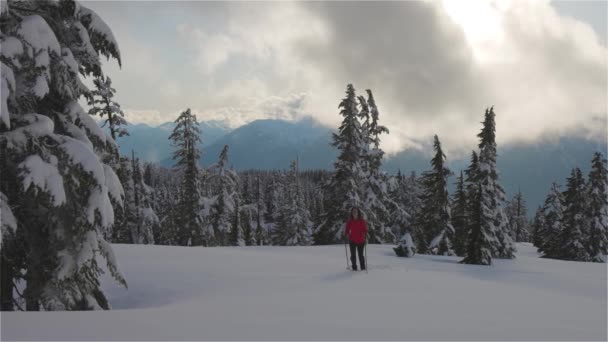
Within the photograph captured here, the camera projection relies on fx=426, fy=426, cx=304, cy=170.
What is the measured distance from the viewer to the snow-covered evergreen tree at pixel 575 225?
41.5 meters

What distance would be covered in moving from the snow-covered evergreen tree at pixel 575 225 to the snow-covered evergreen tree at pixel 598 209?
0.49 meters

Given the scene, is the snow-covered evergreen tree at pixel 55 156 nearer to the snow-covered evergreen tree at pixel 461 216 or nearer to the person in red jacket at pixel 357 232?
the person in red jacket at pixel 357 232

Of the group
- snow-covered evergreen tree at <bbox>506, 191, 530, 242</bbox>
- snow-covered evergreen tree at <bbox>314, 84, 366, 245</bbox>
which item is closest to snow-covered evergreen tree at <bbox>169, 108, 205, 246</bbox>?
snow-covered evergreen tree at <bbox>314, 84, 366, 245</bbox>

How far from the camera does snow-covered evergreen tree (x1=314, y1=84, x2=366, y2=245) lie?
117 ft

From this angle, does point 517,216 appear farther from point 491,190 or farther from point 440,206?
point 491,190

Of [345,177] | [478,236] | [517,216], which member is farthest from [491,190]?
[517,216]

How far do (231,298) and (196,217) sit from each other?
34694 millimetres

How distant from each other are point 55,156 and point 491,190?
29975 mm

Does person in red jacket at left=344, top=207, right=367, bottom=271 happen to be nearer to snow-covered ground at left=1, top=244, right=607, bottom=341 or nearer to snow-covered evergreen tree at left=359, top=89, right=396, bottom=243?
snow-covered ground at left=1, top=244, right=607, bottom=341

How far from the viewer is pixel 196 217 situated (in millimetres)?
42906

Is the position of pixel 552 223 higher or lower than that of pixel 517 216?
lower

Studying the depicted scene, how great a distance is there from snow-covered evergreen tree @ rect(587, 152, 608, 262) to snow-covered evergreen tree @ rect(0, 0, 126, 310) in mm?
45990

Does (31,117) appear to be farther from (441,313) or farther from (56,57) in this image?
(441,313)

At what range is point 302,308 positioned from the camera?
28.0 ft
